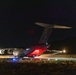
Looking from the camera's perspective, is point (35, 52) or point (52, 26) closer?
point (35, 52)

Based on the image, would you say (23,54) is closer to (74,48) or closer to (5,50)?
(5,50)

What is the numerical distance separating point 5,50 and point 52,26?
13.0 meters

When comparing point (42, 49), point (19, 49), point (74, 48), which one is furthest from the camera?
point (74, 48)
